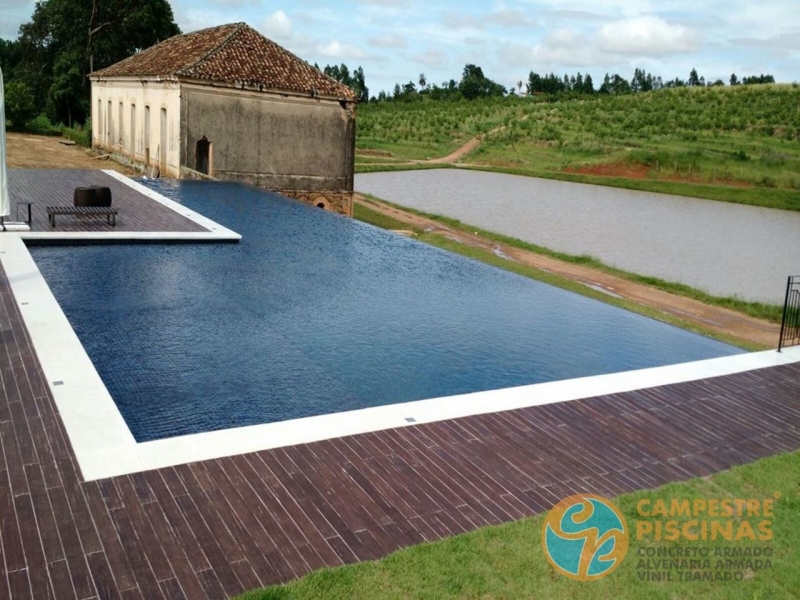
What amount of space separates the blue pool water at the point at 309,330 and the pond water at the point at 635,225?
10.5m

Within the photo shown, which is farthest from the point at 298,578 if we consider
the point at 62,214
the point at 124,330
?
the point at 62,214

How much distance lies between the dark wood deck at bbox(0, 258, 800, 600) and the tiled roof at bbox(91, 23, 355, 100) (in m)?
17.0

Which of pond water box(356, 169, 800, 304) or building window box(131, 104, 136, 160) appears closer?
pond water box(356, 169, 800, 304)

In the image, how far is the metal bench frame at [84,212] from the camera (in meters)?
12.8

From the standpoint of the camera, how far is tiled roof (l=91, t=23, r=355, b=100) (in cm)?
2269

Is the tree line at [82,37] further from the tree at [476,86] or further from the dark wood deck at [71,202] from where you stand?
the tree at [476,86]

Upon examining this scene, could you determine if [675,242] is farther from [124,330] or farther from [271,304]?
[124,330]

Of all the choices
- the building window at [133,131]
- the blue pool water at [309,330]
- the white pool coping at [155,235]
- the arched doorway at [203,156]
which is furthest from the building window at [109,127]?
the blue pool water at [309,330]

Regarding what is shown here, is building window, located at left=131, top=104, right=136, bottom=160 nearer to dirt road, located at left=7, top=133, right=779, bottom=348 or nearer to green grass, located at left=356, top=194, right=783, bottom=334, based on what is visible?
dirt road, located at left=7, top=133, right=779, bottom=348

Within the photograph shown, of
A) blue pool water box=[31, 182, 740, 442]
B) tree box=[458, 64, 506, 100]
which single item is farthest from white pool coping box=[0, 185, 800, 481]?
tree box=[458, 64, 506, 100]

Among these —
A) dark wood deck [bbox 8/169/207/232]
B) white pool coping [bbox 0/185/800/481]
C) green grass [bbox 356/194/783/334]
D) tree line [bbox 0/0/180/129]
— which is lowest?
green grass [bbox 356/194/783/334]

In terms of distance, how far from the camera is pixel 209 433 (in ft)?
19.6

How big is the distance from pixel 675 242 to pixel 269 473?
938 inches

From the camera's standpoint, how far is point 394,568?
4398mm
